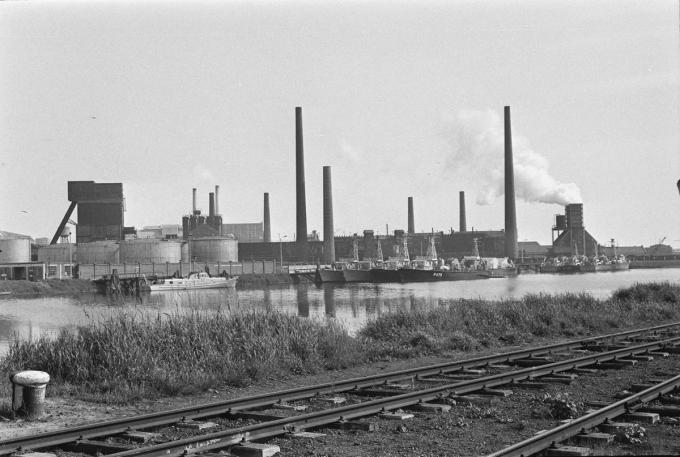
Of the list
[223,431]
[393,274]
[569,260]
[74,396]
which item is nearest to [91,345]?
[74,396]

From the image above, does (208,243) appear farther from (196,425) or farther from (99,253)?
(196,425)

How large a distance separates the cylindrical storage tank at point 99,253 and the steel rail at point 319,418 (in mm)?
101651

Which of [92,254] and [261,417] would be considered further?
[92,254]

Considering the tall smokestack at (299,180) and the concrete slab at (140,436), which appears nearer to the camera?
the concrete slab at (140,436)

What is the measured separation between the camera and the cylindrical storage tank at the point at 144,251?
361 feet

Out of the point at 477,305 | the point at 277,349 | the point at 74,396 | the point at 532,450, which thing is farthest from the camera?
the point at 477,305

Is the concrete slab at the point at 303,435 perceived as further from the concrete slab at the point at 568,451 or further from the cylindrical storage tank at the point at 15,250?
the cylindrical storage tank at the point at 15,250

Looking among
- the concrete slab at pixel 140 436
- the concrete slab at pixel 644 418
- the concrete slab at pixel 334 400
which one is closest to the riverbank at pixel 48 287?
the concrete slab at pixel 334 400

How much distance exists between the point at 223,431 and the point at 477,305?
19439mm

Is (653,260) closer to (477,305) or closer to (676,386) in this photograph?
(477,305)

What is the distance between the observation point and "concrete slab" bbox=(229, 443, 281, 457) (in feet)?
29.5

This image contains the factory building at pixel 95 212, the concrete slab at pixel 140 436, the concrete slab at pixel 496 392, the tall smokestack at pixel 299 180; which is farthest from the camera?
the factory building at pixel 95 212

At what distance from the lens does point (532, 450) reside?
8547 mm

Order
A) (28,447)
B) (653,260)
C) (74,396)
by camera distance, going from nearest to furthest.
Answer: (28,447) < (74,396) < (653,260)
